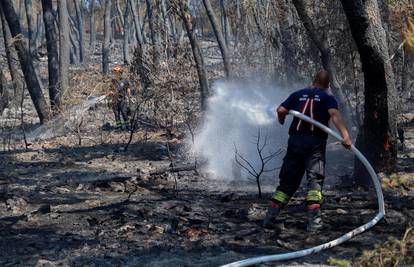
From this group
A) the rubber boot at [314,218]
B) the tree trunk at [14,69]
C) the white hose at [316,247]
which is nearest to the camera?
the white hose at [316,247]

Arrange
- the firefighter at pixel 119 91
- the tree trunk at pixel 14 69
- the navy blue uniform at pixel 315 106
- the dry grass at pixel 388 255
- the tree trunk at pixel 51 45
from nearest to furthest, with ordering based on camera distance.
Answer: the dry grass at pixel 388 255, the navy blue uniform at pixel 315 106, the firefighter at pixel 119 91, the tree trunk at pixel 14 69, the tree trunk at pixel 51 45

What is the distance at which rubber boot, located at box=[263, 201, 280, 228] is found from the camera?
6695mm

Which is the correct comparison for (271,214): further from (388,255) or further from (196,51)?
(196,51)

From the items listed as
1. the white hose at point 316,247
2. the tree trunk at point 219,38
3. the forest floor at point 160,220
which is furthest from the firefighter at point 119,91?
the white hose at point 316,247

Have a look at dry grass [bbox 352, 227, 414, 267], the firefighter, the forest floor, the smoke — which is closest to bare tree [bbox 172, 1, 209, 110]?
the smoke

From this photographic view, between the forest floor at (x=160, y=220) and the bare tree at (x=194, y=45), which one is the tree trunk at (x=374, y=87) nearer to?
the forest floor at (x=160, y=220)

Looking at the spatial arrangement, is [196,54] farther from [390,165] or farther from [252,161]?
[390,165]

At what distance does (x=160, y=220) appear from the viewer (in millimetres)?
7145

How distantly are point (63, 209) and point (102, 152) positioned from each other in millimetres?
5264

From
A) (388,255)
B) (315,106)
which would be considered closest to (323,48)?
(315,106)

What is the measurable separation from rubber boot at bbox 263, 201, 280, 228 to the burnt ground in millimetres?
97

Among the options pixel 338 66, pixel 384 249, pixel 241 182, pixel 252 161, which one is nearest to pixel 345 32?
pixel 338 66

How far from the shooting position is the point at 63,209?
25.9 ft

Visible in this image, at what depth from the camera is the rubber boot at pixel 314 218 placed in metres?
6.52
